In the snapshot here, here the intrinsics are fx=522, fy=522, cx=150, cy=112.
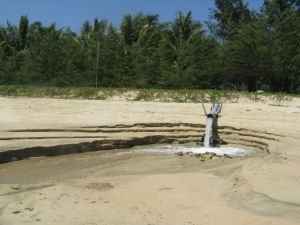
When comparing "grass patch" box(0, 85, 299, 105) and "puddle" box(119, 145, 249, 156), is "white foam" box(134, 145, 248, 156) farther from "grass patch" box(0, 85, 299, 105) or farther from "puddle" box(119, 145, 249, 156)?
"grass patch" box(0, 85, 299, 105)

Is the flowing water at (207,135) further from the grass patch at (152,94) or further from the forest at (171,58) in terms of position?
the forest at (171,58)

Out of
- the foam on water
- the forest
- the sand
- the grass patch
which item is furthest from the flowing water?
the forest

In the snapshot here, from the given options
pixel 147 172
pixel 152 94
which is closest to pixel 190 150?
pixel 147 172

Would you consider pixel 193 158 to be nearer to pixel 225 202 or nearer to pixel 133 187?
pixel 133 187

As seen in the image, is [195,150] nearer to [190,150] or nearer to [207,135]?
[190,150]

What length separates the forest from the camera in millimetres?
26422

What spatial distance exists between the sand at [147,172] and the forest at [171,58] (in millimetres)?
9727

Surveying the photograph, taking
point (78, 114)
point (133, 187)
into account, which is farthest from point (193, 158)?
point (78, 114)

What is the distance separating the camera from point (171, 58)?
96.8 feet

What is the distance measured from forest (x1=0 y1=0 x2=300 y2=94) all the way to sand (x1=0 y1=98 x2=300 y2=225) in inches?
383

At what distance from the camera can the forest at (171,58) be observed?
1040 inches

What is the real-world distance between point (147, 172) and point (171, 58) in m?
20.5

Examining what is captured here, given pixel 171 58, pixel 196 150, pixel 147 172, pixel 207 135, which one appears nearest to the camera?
pixel 147 172

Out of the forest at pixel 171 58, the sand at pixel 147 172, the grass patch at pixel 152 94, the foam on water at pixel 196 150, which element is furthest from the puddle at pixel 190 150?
the forest at pixel 171 58
